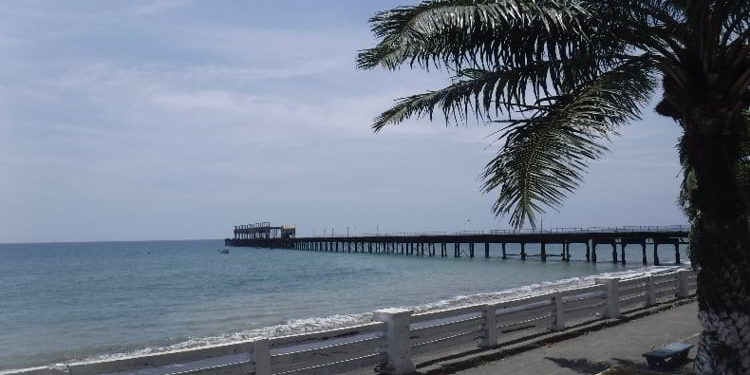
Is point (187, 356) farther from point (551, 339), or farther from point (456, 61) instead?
point (551, 339)

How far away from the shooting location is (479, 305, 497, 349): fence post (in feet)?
32.7

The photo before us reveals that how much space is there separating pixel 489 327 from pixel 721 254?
4650mm

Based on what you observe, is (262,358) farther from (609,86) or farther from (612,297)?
(612,297)

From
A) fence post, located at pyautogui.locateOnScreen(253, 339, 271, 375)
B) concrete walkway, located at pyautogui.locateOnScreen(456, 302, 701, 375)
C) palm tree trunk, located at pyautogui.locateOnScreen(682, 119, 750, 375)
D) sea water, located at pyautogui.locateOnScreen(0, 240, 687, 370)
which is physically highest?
palm tree trunk, located at pyautogui.locateOnScreen(682, 119, 750, 375)

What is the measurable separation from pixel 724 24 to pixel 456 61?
8.58 feet

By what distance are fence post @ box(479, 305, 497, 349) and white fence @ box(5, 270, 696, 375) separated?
1 cm

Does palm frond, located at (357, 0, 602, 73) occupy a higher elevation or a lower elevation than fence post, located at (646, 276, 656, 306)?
higher

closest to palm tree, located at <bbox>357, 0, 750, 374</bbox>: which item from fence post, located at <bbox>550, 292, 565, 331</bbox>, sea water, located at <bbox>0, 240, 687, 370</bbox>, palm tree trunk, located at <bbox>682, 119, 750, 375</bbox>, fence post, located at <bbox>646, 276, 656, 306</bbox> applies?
palm tree trunk, located at <bbox>682, 119, 750, 375</bbox>

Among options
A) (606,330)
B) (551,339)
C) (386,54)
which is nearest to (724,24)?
(386,54)

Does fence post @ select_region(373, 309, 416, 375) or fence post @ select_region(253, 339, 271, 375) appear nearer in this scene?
fence post @ select_region(253, 339, 271, 375)

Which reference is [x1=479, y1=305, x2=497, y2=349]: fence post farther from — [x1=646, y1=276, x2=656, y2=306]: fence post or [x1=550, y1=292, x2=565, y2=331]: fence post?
[x1=646, y1=276, x2=656, y2=306]: fence post

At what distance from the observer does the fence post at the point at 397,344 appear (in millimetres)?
8344

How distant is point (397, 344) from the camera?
8359 mm

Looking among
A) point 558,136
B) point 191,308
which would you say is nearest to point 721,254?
point 558,136
